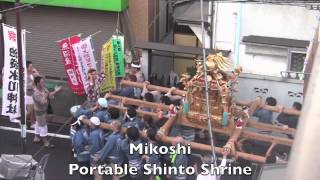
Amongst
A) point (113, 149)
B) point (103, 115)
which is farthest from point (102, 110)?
point (113, 149)

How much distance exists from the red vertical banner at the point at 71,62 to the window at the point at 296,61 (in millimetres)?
5400

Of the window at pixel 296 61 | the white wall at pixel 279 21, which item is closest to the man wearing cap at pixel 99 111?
the white wall at pixel 279 21

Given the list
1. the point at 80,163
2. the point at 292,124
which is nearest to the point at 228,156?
the point at 292,124

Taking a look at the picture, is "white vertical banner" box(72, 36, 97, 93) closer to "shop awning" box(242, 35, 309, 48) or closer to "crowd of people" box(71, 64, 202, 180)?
"crowd of people" box(71, 64, 202, 180)

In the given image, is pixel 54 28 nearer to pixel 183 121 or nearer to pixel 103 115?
pixel 103 115

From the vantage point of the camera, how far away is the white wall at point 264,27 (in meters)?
11.0

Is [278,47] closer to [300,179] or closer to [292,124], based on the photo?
[292,124]

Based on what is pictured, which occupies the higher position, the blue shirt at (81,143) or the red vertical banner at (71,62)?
the red vertical banner at (71,62)

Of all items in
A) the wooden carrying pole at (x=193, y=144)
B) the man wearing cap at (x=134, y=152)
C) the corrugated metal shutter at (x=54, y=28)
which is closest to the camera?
the wooden carrying pole at (x=193, y=144)

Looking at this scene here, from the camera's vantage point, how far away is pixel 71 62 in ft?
37.1

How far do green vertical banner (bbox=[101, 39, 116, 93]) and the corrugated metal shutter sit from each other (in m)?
2.20

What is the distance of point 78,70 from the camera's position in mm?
11312

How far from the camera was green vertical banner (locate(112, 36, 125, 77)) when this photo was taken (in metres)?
11.5

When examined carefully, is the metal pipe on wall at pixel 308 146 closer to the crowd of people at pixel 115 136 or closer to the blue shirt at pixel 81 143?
the crowd of people at pixel 115 136
